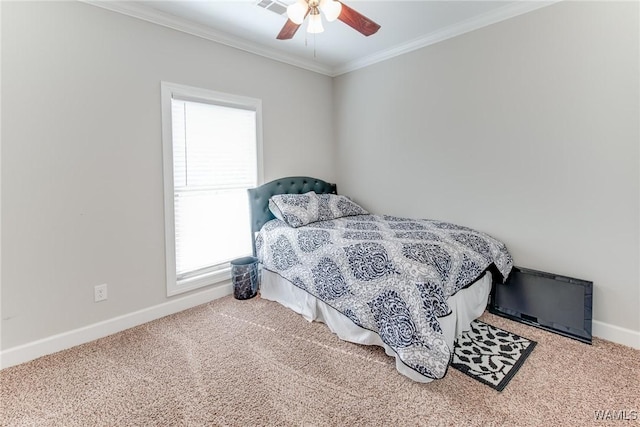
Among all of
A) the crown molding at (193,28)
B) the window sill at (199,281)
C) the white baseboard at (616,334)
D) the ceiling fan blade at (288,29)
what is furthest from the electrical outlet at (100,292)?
the white baseboard at (616,334)

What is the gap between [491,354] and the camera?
2049mm

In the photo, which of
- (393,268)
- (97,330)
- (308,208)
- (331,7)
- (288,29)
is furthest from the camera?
(308,208)

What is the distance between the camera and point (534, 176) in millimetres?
2525

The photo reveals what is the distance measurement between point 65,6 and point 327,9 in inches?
73.7

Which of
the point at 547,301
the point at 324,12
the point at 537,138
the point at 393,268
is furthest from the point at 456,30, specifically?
the point at 547,301

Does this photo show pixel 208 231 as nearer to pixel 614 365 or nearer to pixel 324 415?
pixel 324 415

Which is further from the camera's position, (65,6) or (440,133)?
(440,133)

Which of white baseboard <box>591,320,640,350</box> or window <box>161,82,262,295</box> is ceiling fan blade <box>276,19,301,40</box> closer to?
window <box>161,82,262,295</box>

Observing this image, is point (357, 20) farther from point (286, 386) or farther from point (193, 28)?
point (286, 386)

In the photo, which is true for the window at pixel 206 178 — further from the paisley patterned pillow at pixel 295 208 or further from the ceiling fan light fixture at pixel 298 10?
the ceiling fan light fixture at pixel 298 10

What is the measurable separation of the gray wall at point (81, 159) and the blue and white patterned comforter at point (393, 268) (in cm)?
119

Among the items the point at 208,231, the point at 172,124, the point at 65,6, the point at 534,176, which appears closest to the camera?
the point at 65,6

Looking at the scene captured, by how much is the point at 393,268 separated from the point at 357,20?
162cm

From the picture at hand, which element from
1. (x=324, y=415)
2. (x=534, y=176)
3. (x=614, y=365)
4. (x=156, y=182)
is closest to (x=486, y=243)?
(x=534, y=176)
